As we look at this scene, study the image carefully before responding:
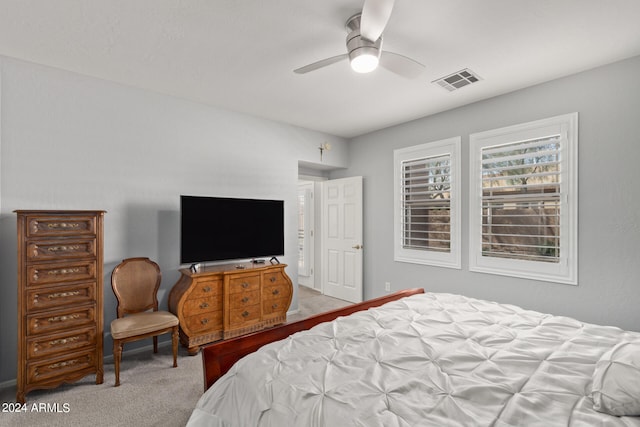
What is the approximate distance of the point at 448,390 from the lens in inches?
49.5

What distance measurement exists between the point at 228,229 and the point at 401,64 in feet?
8.04

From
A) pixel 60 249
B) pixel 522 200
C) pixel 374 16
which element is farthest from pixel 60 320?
pixel 522 200

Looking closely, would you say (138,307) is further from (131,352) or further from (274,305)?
(274,305)

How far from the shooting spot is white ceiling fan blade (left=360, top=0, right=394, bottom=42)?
1631mm

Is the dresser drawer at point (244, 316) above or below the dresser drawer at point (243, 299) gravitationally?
below

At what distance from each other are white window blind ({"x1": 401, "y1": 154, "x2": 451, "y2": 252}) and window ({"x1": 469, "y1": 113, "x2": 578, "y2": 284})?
36 cm

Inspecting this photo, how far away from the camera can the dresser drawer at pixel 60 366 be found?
236 cm

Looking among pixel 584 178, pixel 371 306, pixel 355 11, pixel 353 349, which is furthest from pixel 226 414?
pixel 584 178

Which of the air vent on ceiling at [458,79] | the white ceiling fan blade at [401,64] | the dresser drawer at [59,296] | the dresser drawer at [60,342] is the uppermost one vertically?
the air vent on ceiling at [458,79]

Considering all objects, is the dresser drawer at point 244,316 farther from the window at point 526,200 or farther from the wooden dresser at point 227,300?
the window at point 526,200

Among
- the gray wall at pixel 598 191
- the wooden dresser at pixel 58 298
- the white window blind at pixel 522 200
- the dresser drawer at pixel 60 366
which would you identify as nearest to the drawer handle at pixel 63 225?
the wooden dresser at pixel 58 298

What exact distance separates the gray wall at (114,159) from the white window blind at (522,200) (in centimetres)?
Answer: 278

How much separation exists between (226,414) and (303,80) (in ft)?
9.16

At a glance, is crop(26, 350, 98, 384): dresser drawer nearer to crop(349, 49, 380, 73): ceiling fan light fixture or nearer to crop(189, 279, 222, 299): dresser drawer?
crop(189, 279, 222, 299): dresser drawer
